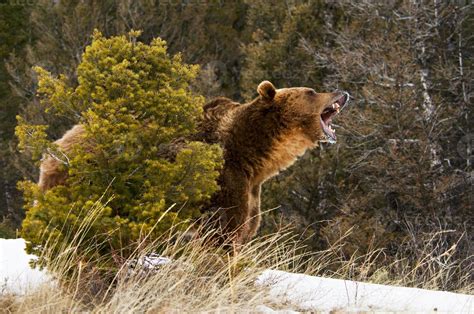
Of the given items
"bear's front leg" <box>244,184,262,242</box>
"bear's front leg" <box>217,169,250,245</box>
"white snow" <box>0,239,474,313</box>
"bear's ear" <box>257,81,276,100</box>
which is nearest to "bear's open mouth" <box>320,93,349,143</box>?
"bear's ear" <box>257,81,276,100</box>

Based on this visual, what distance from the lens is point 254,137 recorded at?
7.86 m

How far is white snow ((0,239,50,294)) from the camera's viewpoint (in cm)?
678

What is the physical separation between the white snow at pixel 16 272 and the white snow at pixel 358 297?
73.0 inches

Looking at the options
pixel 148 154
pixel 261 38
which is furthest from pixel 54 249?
pixel 261 38

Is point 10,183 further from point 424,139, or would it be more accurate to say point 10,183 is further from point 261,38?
point 424,139

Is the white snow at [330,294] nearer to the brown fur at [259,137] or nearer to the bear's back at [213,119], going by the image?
the brown fur at [259,137]

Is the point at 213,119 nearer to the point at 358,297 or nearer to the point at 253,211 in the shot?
the point at 253,211

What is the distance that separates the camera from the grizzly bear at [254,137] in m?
7.37

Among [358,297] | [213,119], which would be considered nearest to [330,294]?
[358,297]

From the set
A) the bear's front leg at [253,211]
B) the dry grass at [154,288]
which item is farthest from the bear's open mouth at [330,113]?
the dry grass at [154,288]

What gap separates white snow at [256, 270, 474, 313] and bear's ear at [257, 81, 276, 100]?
1.64 meters

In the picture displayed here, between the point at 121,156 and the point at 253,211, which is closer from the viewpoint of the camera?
the point at 121,156

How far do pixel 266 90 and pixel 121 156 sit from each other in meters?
1.92

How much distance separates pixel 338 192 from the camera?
75.8 ft
